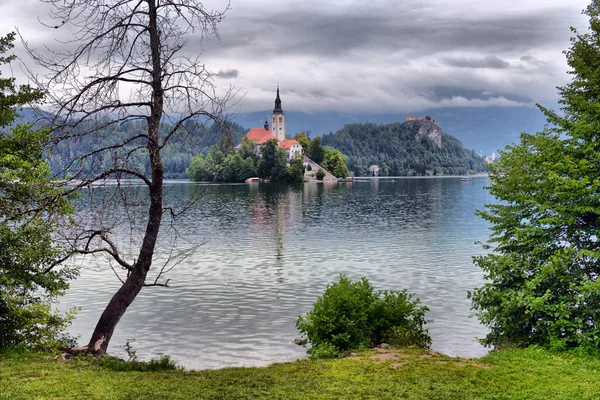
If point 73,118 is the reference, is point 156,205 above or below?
below

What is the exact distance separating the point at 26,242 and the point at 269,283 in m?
17.0

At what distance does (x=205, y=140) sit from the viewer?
1328 centimetres

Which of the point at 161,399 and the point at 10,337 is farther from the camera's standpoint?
the point at 10,337

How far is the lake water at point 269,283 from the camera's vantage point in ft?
65.3

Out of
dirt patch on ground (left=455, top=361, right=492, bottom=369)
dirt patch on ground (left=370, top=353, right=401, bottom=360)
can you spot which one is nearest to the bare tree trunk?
dirt patch on ground (left=370, top=353, right=401, bottom=360)

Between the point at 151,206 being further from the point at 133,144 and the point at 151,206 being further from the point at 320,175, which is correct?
the point at 320,175

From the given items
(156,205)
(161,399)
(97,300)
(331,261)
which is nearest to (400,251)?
(331,261)

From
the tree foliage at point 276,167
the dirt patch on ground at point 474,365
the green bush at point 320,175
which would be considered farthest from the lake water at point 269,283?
the green bush at point 320,175

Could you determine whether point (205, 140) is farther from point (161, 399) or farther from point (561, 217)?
point (561, 217)

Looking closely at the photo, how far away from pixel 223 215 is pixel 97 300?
43129 mm

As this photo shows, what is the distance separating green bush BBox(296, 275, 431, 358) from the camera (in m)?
15.4

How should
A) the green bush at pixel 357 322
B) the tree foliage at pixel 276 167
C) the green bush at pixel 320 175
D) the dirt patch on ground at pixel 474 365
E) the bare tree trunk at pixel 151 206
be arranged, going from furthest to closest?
the green bush at pixel 320 175
the tree foliage at pixel 276 167
the green bush at pixel 357 322
the bare tree trunk at pixel 151 206
the dirt patch on ground at pixel 474 365

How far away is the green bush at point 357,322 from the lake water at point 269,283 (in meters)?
3.00

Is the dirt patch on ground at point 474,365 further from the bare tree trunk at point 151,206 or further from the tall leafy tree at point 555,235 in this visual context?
the bare tree trunk at point 151,206
